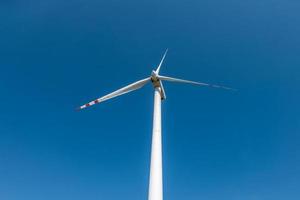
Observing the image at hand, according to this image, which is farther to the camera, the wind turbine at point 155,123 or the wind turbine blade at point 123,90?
the wind turbine blade at point 123,90

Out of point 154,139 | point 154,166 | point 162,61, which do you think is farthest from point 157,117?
point 162,61

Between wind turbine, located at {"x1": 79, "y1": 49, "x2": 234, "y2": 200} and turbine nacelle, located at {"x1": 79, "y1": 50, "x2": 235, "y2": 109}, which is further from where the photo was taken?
turbine nacelle, located at {"x1": 79, "y1": 50, "x2": 235, "y2": 109}

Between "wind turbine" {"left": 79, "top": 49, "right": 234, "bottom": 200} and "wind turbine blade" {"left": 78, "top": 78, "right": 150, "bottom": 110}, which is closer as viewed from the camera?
"wind turbine" {"left": 79, "top": 49, "right": 234, "bottom": 200}

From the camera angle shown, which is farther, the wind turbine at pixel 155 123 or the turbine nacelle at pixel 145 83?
the turbine nacelle at pixel 145 83

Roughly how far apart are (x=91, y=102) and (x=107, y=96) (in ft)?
7.50

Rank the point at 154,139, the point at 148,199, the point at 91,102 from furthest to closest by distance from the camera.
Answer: the point at 91,102 → the point at 154,139 → the point at 148,199

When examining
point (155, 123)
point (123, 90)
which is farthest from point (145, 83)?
point (155, 123)

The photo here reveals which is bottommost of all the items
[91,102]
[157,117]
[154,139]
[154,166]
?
[154,166]

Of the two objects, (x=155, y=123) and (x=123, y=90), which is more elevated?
(x=123, y=90)

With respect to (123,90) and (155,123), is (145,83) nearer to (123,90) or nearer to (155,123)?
(123,90)

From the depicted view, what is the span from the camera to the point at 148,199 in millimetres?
20922

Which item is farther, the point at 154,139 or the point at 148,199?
the point at 154,139

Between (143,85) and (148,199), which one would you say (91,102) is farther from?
(148,199)

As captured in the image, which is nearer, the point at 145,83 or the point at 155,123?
the point at 155,123
